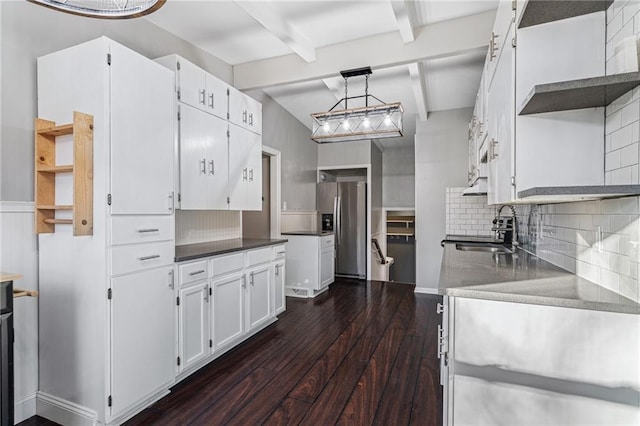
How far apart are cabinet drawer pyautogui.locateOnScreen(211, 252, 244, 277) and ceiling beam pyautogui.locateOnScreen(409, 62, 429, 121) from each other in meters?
2.57

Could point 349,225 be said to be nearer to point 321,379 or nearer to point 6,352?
point 321,379

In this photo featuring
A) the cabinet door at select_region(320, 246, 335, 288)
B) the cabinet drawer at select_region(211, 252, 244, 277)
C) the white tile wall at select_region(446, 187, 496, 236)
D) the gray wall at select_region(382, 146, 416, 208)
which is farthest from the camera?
the gray wall at select_region(382, 146, 416, 208)

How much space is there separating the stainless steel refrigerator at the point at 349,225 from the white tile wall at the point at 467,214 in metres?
1.58

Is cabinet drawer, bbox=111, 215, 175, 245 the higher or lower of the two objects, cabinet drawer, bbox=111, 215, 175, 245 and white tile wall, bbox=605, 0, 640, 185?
the lower

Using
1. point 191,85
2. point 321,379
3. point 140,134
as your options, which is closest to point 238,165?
point 191,85

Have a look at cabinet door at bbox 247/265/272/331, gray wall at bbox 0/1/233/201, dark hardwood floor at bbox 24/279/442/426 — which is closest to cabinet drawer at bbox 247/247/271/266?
cabinet door at bbox 247/265/272/331

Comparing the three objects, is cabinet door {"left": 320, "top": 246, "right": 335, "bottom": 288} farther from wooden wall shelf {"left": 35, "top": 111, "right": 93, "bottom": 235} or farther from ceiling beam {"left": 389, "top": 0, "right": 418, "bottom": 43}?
wooden wall shelf {"left": 35, "top": 111, "right": 93, "bottom": 235}

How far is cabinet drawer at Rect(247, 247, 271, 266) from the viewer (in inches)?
118

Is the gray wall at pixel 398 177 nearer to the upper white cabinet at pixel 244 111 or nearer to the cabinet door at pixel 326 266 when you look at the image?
the cabinet door at pixel 326 266

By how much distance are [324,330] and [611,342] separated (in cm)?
252

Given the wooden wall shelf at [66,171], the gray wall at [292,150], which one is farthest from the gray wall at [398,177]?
the wooden wall shelf at [66,171]

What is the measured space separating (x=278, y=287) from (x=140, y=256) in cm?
181

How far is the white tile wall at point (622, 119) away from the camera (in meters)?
1.15

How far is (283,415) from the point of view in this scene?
193 cm
